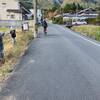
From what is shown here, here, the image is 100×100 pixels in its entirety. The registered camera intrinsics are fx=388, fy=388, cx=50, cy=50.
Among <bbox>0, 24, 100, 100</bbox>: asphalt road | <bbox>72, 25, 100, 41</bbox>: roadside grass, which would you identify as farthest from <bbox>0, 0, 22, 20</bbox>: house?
<bbox>0, 24, 100, 100</bbox>: asphalt road

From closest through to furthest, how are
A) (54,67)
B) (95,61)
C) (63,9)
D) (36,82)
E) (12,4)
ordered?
1. (36,82)
2. (54,67)
3. (95,61)
4. (12,4)
5. (63,9)

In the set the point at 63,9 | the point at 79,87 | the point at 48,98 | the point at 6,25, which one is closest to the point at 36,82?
the point at 79,87

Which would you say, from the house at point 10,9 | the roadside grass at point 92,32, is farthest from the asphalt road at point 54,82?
the house at point 10,9

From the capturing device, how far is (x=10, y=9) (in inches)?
3735

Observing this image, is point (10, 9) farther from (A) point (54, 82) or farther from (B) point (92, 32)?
(A) point (54, 82)

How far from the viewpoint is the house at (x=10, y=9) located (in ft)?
312

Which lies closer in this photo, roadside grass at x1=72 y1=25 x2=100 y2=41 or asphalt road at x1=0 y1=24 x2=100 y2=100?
asphalt road at x1=0 y1=24 x2=100 y2=100

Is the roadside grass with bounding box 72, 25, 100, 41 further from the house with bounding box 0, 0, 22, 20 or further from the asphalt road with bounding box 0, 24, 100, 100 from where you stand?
the house with bounding box 0, 0, 22, 20

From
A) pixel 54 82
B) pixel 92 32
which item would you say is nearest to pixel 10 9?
pixel 92 32

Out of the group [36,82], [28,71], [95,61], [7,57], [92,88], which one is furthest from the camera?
[7,57]

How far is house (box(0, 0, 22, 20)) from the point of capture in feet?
312

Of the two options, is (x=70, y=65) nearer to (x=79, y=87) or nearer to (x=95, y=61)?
(x=95, y=61)

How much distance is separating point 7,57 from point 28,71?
486 cm

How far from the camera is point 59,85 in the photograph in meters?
10.9
